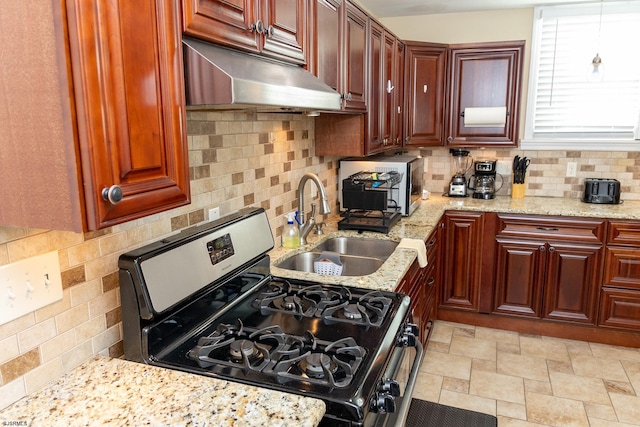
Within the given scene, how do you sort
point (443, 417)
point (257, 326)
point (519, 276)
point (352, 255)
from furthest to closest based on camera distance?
1. point (519, 276)
2. point (352, 255)
3. point (443, 417)
4. point (257, 326)

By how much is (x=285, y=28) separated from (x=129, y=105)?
0.84 metres

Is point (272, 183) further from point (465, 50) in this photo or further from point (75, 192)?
point (465, 50)

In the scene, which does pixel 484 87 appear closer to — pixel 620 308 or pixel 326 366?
pixel 620 308

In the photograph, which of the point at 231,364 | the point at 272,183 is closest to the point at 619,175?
the point at 272,183

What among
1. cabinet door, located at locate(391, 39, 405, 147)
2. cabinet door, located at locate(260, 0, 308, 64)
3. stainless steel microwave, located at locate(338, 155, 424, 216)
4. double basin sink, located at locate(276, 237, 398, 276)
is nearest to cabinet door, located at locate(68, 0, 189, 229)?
cabinet door, located at locate(260, 0, 308, 64)

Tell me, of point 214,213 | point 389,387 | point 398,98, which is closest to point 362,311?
point 389,387

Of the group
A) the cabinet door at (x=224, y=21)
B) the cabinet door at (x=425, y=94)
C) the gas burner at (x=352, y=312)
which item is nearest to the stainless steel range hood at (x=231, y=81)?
the cabinet door at (x=224, y=21)

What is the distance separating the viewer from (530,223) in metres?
3.33

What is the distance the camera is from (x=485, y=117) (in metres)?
3.59

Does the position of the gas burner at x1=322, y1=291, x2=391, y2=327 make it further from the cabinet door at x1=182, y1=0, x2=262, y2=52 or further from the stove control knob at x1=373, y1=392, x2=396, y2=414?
the cabinet door at x1=182, y1=0, x2=262, y2=52

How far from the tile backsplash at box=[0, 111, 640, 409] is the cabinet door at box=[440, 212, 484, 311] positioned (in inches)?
36.1

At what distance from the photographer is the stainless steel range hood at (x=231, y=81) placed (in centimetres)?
112

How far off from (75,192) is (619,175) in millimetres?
3804

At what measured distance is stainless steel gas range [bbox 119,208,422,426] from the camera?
1248mm
